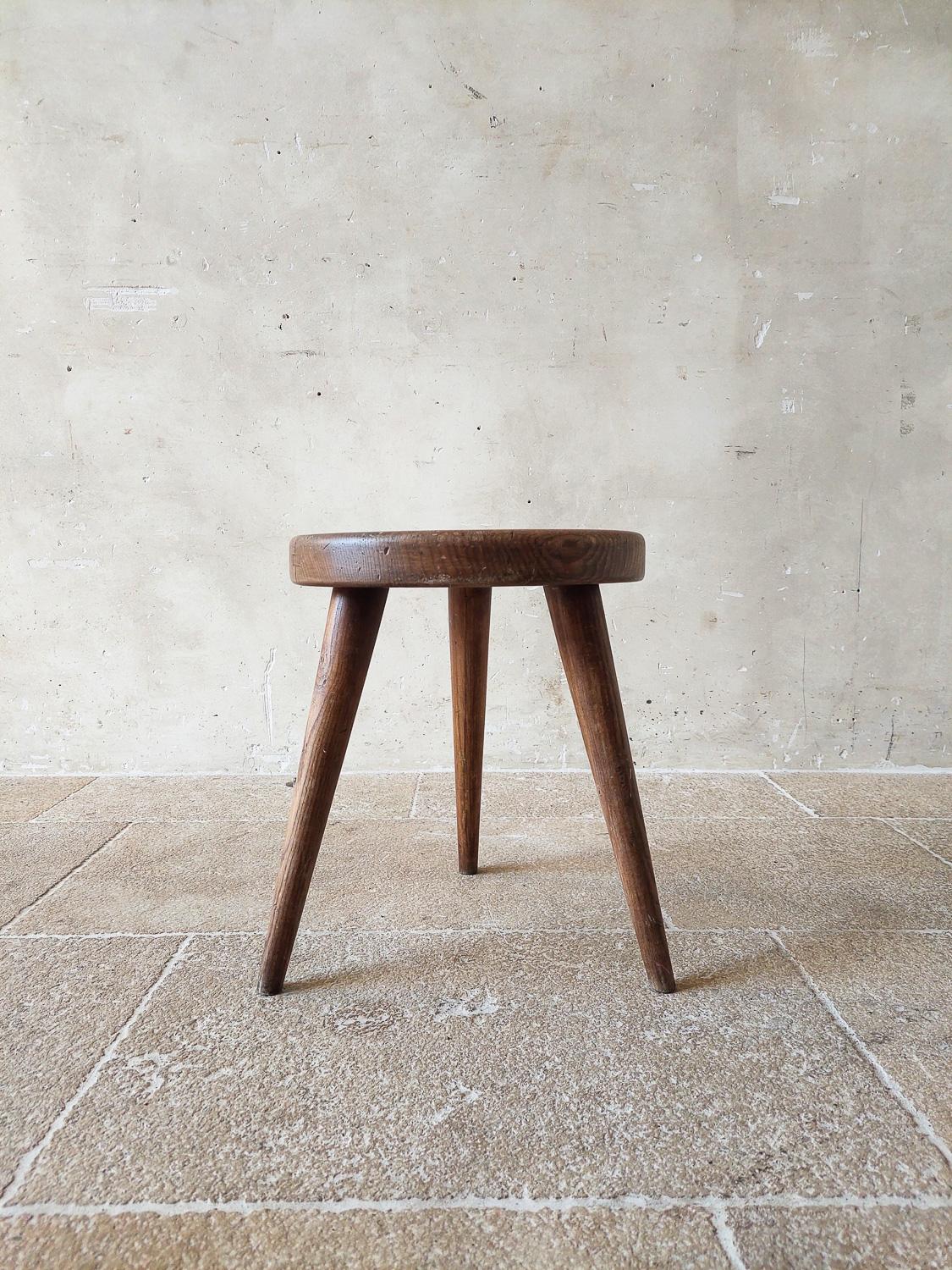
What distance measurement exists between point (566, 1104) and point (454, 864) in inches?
23.3

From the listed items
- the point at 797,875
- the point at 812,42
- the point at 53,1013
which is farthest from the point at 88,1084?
the point at 812,42

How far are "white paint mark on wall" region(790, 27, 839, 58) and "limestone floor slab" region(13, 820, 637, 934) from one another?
159 centimetres

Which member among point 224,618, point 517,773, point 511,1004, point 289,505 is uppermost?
point 289,505

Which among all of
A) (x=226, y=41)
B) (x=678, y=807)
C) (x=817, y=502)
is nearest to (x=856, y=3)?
(x=817, y=502)

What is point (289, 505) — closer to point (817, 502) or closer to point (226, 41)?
point (226, 41)

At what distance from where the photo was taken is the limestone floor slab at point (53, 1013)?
27.0 inches

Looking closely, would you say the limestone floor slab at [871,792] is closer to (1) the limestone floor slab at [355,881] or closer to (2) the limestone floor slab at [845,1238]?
(1) the limestone floor slab at [355,881]

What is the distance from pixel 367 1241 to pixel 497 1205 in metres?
0.09

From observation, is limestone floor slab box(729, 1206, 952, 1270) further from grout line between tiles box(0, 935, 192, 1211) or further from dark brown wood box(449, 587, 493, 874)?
dark brown wood box(449, 587, 493, 874)

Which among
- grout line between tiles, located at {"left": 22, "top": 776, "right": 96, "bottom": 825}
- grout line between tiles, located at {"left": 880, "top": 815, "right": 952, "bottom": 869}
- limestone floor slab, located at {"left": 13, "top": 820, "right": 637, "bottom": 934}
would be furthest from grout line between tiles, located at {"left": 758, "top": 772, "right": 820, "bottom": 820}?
grout line between tiles, located at {"left": 22, "top": 776, "right": 96, "bottom": 825}

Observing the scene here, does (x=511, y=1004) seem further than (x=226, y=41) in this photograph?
No

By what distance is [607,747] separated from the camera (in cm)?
84

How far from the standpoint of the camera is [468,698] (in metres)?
1.15

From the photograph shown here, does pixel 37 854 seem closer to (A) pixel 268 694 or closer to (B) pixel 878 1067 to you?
(A) pixel 268 694
